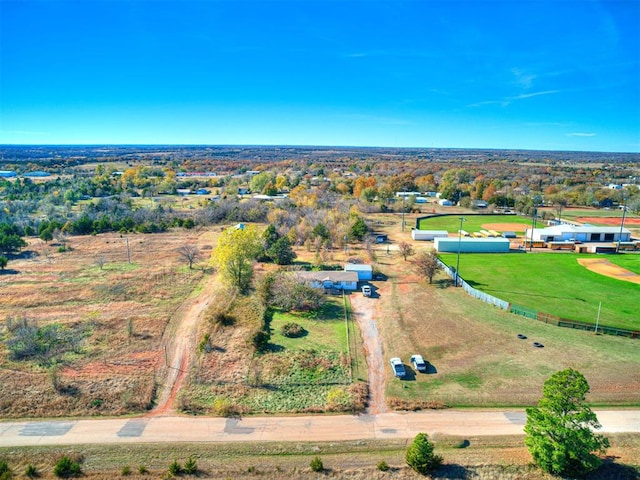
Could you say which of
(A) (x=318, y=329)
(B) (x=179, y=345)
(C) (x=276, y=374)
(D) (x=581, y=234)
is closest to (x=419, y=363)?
(A) (x=318, y=329)

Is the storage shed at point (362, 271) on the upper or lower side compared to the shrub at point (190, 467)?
upper

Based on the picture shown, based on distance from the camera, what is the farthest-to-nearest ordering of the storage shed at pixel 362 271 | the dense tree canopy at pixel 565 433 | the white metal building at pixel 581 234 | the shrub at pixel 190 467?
the white metal building at pixel 581 234
the storage shed at pixel 362 271
the shrub at pixel 190 467
the dense tree canopy at pixel 565 433

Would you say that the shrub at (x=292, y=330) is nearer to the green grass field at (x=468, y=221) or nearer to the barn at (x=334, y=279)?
the barn at (x=334, y=279)

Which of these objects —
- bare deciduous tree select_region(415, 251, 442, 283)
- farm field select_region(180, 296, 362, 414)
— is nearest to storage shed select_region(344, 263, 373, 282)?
bare deciduous tree select_region(415, 251, 442, 283)

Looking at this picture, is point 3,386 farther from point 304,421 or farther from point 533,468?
point 533,468

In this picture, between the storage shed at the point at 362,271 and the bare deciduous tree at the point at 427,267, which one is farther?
the storage shed at the point at 362,271

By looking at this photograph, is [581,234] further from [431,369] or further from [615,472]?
[615,472]

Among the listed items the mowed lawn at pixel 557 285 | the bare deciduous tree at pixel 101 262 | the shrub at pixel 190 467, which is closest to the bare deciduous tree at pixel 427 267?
the mowed lawn at pixel 557 285
